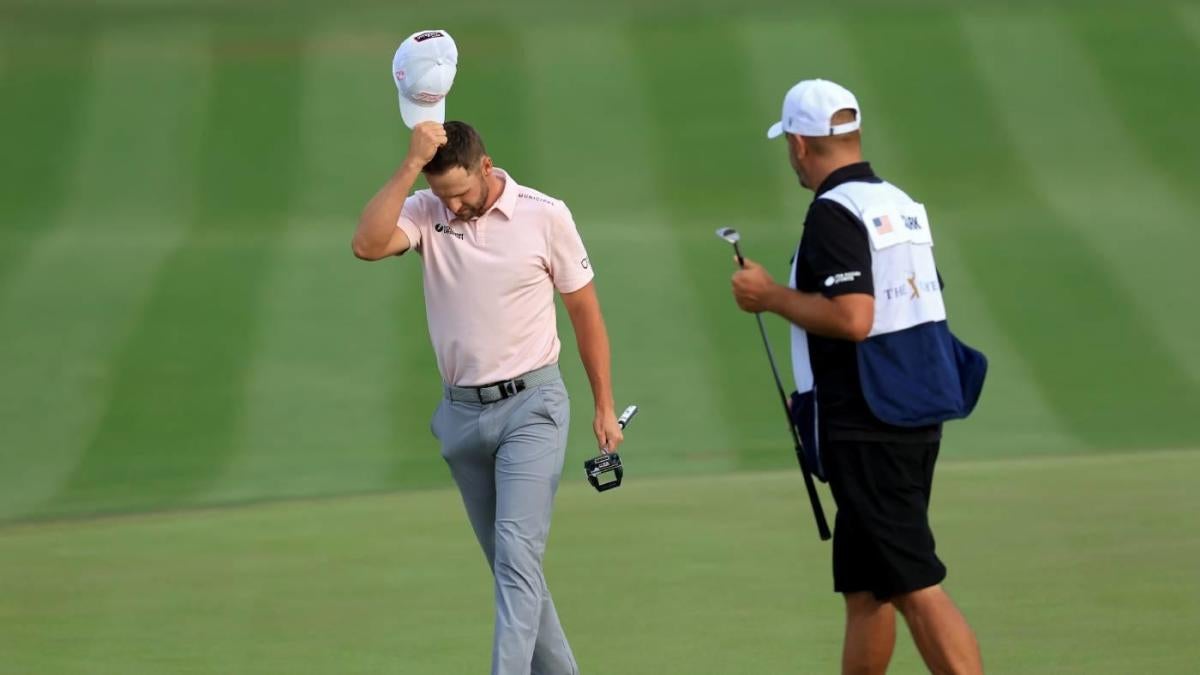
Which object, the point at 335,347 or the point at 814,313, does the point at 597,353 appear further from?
the point at 335,347

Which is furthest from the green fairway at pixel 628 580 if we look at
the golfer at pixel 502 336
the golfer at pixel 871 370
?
the golfer at pixel 871 370

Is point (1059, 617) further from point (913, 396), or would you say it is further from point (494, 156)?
point (494, 156)

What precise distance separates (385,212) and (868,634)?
2.10 metres

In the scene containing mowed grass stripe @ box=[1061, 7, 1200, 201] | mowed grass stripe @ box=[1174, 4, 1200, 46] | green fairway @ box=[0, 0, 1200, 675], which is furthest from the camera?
mowed grass stripe @ box=[1174, 4, 1200, 46]

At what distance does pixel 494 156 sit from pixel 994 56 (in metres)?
5.56

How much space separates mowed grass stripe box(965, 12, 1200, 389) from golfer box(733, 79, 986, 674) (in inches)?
259

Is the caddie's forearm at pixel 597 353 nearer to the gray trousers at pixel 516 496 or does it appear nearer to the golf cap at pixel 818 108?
the gray trousers at pixel 516 496

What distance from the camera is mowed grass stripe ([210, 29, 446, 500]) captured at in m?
11.3

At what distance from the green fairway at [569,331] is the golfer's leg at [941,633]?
112 centimetres

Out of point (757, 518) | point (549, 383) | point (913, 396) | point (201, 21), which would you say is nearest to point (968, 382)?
point (913, 396)

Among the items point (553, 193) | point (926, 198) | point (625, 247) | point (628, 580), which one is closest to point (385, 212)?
point (628, 580)

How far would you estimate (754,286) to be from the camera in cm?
575

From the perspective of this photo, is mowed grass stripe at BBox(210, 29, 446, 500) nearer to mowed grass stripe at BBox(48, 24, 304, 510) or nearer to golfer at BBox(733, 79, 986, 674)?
mowed grass stripe at BBox(48, 24, 304, 510)

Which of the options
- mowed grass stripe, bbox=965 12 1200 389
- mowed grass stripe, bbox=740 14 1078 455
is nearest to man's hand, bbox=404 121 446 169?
mowed grass stripe, bbox=740 14 1078 455
